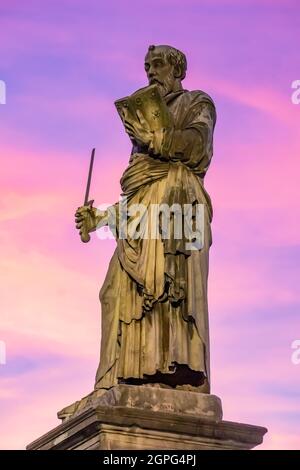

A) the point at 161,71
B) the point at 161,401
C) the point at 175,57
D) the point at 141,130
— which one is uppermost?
the point at 175,57

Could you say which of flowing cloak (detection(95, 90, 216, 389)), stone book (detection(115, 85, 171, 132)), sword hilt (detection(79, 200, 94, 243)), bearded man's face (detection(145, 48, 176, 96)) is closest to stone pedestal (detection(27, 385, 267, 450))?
flowing cloak (detection(95, 90, 216, 389))

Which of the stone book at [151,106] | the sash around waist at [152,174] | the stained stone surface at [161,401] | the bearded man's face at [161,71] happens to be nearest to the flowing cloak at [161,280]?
the sash around waist at [152,174]

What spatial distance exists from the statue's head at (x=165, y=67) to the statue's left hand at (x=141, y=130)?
3.42ft

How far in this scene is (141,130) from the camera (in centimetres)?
1503

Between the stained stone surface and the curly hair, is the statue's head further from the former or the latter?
the stained stone surface

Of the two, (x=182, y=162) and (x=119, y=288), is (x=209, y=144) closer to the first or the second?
(x=182, y=162)

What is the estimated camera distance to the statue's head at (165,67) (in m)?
16.0

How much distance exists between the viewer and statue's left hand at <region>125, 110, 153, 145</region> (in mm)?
14977

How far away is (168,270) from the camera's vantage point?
14.3 metres

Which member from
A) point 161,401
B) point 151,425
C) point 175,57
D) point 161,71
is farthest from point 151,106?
point 151,425

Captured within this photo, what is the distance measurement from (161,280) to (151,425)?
82.8 inches

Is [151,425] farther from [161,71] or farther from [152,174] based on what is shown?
[161,71]

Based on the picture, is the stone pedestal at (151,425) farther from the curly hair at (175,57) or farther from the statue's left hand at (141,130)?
the curly hair at (175,57)

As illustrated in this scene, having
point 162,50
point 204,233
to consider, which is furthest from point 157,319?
point 162,50
